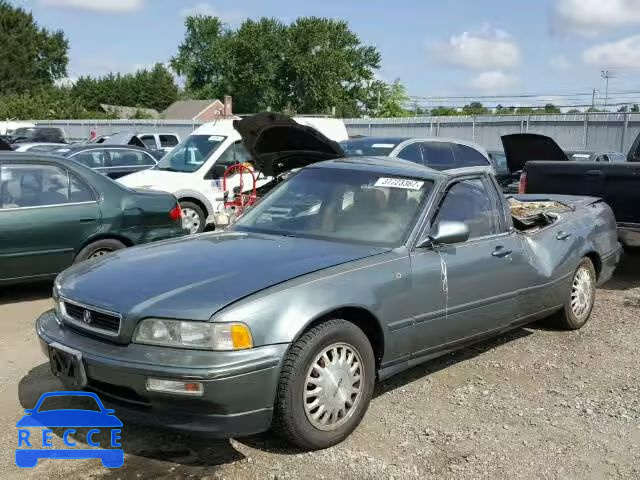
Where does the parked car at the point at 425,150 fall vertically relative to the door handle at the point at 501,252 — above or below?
above

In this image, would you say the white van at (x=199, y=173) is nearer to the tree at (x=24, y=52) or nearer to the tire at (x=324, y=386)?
the tire at (x=324, y=386)

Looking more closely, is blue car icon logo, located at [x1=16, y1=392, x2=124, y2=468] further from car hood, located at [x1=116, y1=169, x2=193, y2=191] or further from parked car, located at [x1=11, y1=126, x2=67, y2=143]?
parked car, located at [x1=11, y1=126, x2=67, y2=143]

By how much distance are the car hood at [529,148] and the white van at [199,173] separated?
301 centimetres

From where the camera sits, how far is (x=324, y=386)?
3.76 m

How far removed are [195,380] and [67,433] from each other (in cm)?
119

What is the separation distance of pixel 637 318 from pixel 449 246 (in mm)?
3239

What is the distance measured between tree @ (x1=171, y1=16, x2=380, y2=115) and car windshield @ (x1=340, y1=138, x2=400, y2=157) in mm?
63276

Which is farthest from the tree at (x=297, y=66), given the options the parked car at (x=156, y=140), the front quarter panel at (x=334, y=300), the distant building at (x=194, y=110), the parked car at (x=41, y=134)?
the front quarter panel at (x=334, y=300)

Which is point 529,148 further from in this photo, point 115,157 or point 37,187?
point 115,157

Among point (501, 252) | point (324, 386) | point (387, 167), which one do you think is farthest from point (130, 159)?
point (324, 386)

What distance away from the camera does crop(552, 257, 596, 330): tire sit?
616 centimetres

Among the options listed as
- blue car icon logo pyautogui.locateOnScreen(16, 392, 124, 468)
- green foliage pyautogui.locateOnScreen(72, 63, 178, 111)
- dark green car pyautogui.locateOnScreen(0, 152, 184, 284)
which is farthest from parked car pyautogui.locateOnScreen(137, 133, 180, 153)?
green foliage pyautogui.locateOnScreen(72, 63, 178, 111)

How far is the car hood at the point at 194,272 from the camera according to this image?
3559 millimetres

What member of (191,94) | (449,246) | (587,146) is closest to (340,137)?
(449,246)
